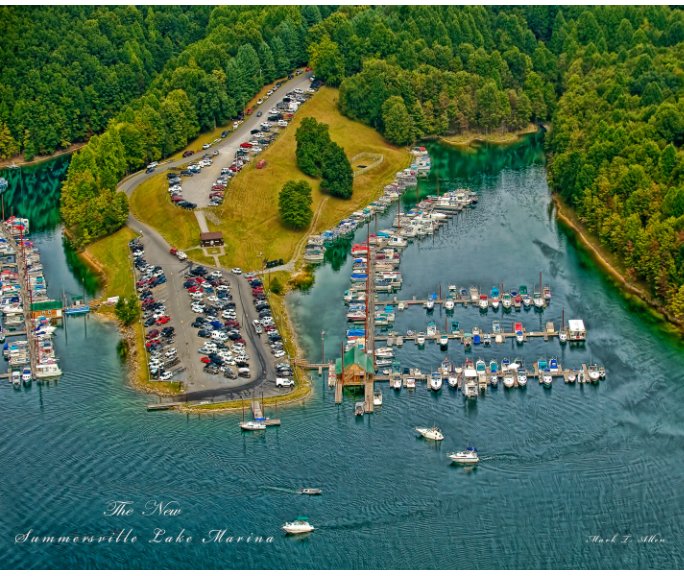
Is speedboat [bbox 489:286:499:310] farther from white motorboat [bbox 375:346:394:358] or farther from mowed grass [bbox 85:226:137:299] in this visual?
mowed grass [bbox 85:226:137:299]

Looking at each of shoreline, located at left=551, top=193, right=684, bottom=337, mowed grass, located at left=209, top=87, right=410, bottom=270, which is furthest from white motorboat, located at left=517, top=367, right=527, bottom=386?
mowed grass, located at left=209, top=87, right=410, bottom=270

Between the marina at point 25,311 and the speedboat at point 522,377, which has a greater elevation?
the marina at point 25,311

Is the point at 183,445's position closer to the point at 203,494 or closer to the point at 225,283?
the point at 203,494

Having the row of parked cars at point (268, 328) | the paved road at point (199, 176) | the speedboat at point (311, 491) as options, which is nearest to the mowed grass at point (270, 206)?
the paved road at point (199, 176)

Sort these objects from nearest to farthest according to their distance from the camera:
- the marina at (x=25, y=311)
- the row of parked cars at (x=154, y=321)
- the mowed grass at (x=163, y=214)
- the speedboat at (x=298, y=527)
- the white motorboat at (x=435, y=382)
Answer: the speedboat at (x=298, y=527)
the white motorboat at (x=435, y=382)
the row of parked cars at (x=154, y=321)
the marina at (x=25, y=311)
the mowed grass at (x=163, y=214)

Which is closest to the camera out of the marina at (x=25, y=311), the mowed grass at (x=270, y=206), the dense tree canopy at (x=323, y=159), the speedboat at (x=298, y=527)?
the speedboat at (x=298, y=527)

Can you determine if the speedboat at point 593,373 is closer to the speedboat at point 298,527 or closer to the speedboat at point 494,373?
the speedboat at point 494,373

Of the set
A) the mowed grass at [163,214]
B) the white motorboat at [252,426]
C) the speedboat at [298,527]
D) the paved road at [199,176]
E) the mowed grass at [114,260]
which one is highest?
the paved road at [199,176]
